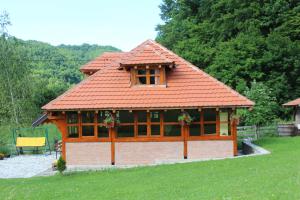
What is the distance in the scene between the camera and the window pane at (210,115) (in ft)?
69.0

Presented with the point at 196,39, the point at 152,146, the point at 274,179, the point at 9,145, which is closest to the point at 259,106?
the point at 196,39

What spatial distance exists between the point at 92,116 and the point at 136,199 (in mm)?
10505

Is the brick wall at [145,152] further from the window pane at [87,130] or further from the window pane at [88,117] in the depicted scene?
the window pane at [88,117]

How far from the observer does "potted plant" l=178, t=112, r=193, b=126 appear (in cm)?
2039

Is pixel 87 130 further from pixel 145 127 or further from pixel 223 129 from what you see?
pixel 223 129

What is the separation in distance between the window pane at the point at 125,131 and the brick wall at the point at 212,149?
2837 millimetres

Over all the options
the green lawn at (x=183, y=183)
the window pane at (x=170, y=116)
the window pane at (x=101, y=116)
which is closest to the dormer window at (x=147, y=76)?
the window pane at (x=170, y=116)

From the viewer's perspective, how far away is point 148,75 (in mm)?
21766

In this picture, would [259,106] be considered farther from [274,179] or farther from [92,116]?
[274,179]

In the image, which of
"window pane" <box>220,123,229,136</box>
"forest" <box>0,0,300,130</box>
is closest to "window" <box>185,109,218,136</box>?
"window pane" <box>220,123,229,136</box>

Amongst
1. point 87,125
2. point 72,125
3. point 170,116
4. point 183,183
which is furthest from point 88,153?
point 183,183

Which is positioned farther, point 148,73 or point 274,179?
point 148,73

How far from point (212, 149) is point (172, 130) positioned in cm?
201

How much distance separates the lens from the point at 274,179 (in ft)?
38.5
